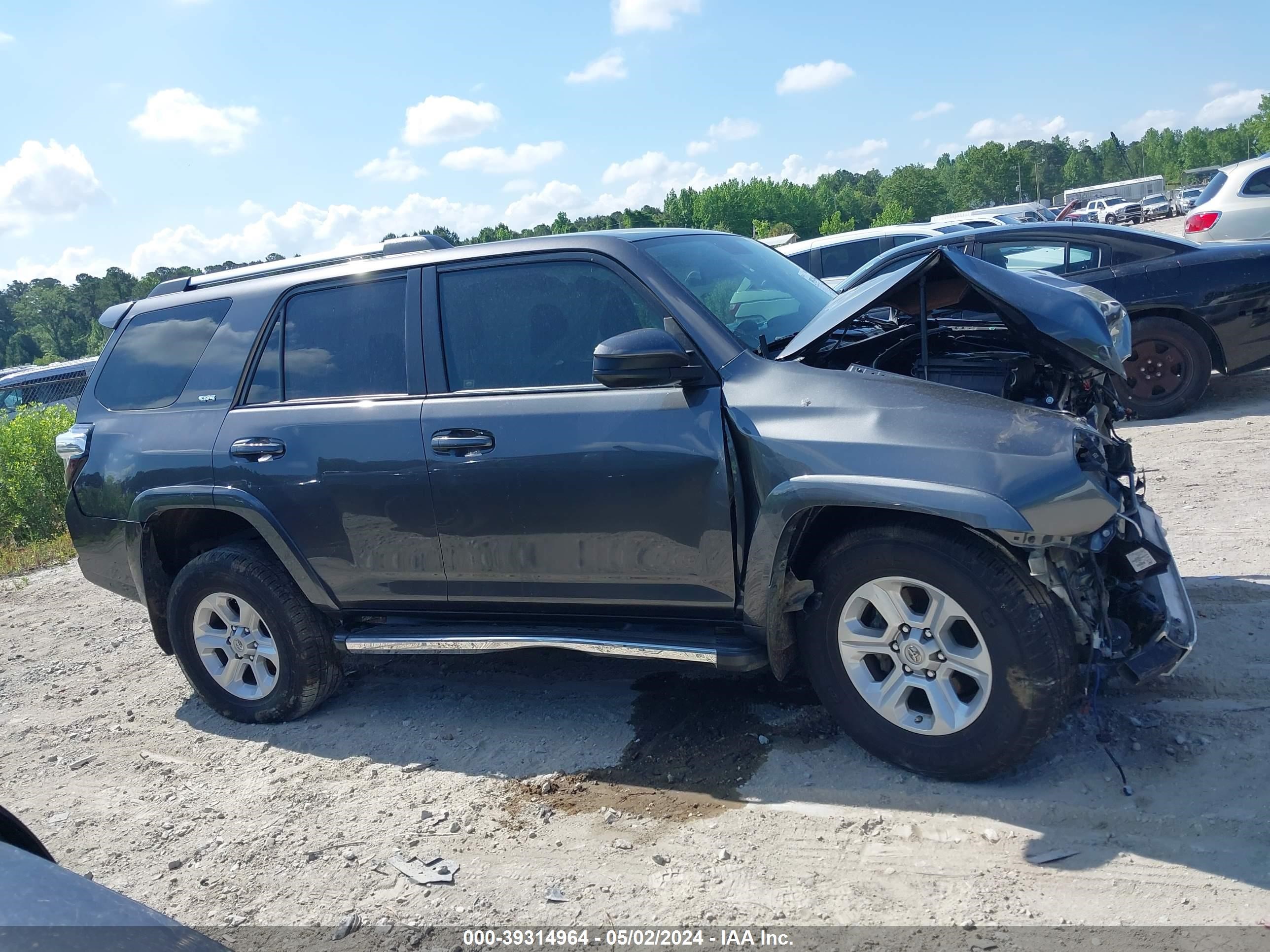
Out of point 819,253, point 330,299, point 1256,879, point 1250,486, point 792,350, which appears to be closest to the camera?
point 1256,879

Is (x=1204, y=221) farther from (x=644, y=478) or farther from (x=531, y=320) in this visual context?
(x=644, y=478)

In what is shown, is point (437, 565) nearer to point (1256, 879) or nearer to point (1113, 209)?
point (1256, 879)

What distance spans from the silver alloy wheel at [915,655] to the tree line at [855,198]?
121 ft

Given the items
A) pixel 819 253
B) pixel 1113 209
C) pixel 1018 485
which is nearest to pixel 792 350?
pixel 1018 485

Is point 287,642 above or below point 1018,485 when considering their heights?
below

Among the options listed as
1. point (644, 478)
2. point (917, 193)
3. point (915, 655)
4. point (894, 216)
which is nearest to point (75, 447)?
point (644, 478)

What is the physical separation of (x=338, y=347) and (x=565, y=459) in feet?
4.44

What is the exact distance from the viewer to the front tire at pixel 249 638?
464 cm

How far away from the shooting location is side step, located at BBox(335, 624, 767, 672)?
362cm

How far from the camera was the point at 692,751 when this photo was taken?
12.9ft

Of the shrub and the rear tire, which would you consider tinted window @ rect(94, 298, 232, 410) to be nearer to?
the rear tire

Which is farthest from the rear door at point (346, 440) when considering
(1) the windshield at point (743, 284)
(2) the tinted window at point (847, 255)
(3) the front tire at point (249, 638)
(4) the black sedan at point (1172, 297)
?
(2) the tinted window at point (847, 255)

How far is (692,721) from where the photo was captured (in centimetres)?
416

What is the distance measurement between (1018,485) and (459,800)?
7.76ft
